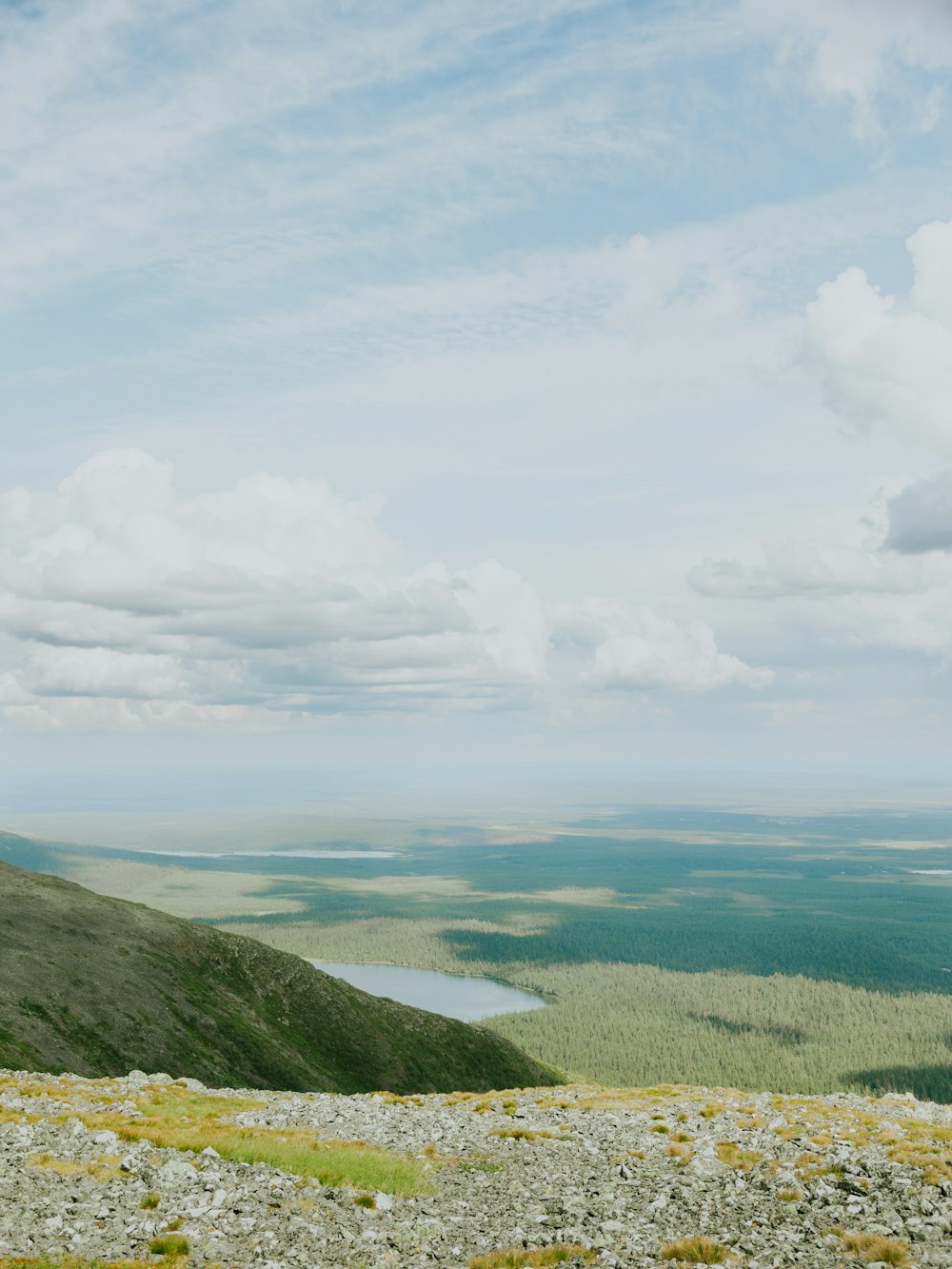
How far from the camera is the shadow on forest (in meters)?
170

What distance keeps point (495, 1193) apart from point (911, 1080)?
203772mm

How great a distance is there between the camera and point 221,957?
12075 cm

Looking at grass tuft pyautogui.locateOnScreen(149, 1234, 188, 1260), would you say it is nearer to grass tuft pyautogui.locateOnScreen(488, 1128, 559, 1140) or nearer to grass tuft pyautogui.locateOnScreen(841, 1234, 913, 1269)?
grass tuft pyautogui.locateOnScreen(841, 1234, 913, 1269)

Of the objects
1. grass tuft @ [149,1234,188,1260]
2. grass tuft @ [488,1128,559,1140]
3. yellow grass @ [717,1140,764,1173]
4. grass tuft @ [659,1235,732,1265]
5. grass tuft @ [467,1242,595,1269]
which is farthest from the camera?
grass tuft @ [488,1128,559,1140]

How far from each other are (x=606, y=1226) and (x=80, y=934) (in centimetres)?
10490

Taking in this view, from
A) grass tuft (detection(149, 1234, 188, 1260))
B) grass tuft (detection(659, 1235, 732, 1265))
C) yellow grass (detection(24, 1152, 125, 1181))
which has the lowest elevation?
yellow grass (detection(24, 1152, 125, 1181))

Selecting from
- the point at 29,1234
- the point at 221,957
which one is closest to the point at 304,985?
the point at 221,957

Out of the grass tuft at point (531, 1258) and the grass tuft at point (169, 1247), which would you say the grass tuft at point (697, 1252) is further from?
the grass tuft at point (169, 1247)

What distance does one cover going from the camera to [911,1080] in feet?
593

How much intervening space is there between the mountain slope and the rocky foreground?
46.7 meters

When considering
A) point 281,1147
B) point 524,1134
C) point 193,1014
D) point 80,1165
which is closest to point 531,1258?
point 281,1147

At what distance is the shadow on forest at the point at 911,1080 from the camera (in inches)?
6673

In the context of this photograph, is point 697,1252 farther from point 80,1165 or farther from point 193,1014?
point 193,1014

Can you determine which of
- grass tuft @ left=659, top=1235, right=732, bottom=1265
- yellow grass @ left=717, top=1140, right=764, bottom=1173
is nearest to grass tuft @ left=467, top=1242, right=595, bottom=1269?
grass tuft @ left=659, top=1235, right=732, bottom=1265
